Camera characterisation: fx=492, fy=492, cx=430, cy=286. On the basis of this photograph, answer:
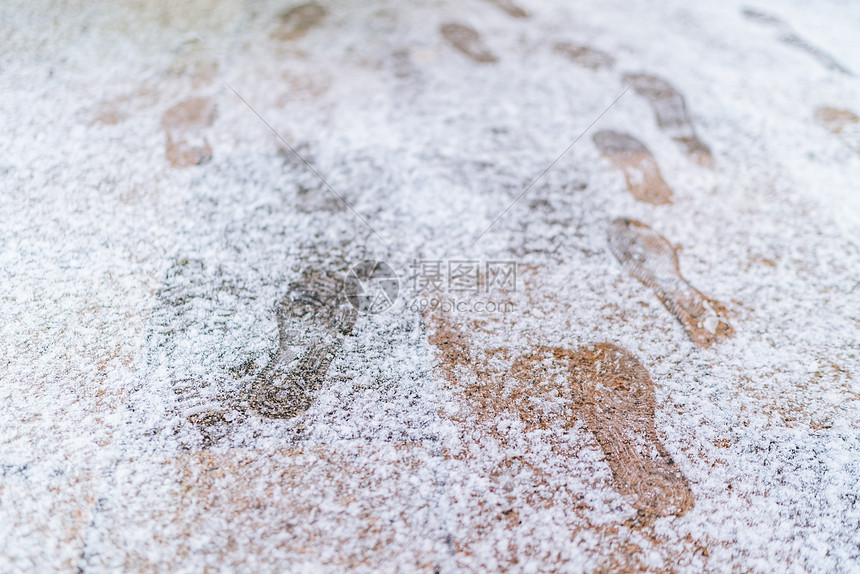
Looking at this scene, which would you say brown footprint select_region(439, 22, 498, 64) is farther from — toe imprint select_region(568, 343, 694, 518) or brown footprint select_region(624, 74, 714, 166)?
toe imprint select_region(568, 343, 694, 518)

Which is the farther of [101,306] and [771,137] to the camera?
[771,137]

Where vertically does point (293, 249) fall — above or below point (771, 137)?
below

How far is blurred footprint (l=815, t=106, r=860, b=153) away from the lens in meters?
1.31

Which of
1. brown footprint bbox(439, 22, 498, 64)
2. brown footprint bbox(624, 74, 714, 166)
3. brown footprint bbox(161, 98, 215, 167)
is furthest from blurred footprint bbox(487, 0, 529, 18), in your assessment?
brown footprint bbox(161, 98, 215, 167)

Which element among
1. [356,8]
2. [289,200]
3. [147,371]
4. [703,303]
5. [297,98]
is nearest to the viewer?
[147,371]

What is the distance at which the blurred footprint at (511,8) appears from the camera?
1.68 meters

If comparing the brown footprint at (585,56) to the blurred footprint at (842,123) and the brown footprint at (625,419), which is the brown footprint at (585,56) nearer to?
the blurred footprint at (842,123)

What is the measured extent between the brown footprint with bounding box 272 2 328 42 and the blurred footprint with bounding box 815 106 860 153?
1.50 meters

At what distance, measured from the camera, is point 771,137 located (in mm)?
1307

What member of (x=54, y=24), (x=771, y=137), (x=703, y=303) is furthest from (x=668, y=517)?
(x=54, y=24)

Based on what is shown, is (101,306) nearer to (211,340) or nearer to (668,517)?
(211,340)

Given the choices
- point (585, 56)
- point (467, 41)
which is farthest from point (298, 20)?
point (585, 56)

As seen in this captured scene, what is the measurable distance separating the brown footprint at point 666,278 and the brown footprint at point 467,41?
2.41 feet

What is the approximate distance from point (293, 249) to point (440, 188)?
1.19 feet
